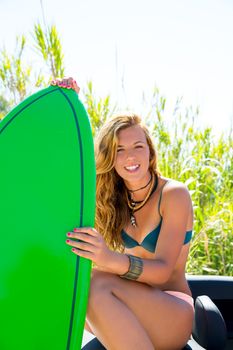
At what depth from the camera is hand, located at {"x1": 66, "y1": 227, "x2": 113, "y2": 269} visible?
1.45 m

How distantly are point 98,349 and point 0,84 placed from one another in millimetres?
2731

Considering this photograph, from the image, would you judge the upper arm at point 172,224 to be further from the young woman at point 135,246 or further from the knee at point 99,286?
the knee at point 99,286

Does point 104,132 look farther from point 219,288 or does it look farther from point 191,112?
point 191,112

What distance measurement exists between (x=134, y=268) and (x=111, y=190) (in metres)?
0.52

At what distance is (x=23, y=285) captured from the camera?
1.53m

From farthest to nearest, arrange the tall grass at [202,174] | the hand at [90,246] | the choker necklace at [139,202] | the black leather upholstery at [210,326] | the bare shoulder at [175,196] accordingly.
Answer: the tall grass at [202,174], the choker necklace at [139,202], the bare shoulder at [175,196], the black leather upholstery at [210,326], the hand at [90,246]

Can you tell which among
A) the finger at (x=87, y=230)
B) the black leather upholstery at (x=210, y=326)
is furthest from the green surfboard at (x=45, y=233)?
the black leather upholstery at (x=210, y=326)

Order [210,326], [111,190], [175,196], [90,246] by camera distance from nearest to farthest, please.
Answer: [90,246] < [210,326] < [175,196] < [111,190]

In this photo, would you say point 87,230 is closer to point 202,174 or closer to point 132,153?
point 132,153

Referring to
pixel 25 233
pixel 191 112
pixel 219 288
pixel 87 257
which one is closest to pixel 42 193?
pixel 25 233

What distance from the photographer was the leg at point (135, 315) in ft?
4.80

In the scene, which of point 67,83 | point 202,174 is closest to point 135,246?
point 67,83

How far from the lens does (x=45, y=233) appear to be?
1.50 m

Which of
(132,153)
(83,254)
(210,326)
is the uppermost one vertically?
(132,153)
